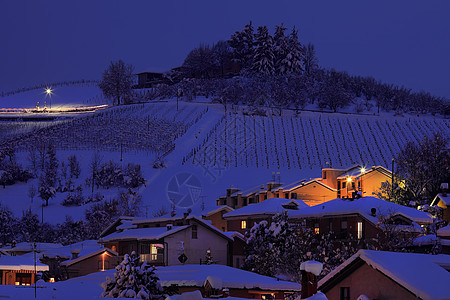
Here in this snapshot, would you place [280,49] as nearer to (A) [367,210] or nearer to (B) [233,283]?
(A) [367,210]

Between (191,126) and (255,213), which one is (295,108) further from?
(255,213)

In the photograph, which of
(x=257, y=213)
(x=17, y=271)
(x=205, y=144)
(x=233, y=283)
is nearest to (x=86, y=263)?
(x=17, y=271)

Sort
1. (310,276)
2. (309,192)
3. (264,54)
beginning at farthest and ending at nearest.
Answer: (264,54) < (309,192) < (310,276)

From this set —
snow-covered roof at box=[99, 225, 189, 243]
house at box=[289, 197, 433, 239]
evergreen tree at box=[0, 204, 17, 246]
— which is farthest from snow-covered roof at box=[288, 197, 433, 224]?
evergreen tree at box=[0, 204, 17, 246]

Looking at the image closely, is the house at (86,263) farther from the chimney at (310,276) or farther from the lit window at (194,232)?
the chimney at (310,276)

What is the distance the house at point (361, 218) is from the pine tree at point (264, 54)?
391ft

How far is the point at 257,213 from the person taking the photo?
56719 mm

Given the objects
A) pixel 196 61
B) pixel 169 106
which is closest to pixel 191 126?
pixel 169 106

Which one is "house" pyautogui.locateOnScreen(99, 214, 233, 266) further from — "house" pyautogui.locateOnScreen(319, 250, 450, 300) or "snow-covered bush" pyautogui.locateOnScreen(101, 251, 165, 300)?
"house" pyautogui.locateOnScreen(319, 250, 450, 300)

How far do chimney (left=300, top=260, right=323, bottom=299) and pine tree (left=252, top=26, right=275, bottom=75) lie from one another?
6040 inches

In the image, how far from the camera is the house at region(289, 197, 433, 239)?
45.5m

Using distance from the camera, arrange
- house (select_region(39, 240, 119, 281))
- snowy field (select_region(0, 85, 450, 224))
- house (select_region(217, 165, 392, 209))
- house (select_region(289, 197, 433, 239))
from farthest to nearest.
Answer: snowy field (select_region(0, 85, 450, 224)) < house (select_region(217, 165, 392, 209)) < house (select_region(39, 240, 119, 281)) < house (select_region(289, 197, 433, 239))

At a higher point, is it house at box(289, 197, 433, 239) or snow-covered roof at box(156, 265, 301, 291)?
house at box(289, 197, 433, 239)

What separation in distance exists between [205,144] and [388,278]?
94.4m
